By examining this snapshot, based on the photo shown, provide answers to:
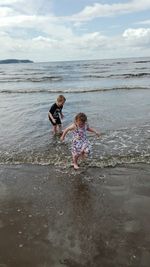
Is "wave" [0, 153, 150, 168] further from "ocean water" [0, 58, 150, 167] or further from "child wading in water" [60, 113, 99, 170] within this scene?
"child wading in water" [60, 113, 99, 170]

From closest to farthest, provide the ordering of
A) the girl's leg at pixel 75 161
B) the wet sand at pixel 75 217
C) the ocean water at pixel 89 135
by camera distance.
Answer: the wet sand at pixel 75 217, the girl's leg at pixel 75 161, the ocean water at pixel 89 135

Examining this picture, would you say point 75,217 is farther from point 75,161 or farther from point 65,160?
point 65,160

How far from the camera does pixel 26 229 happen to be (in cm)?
512

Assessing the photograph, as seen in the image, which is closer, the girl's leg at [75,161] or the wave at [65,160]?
the girl's leg at [75,161]

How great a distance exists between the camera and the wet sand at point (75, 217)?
443cm

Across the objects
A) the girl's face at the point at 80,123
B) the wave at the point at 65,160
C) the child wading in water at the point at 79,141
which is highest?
the girl's face at the point at 80,123

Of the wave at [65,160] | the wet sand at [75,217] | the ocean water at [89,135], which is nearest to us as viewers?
the wet sand at [75,217]

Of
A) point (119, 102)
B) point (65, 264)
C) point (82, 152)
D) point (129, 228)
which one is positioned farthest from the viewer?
point (119, 102)

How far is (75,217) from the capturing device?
5.48 metres

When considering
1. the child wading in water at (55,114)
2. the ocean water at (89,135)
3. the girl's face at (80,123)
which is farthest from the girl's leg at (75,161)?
the child wading in water at (55,114)

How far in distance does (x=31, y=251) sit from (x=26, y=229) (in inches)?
23.2

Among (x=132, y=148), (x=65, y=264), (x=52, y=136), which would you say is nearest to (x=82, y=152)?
(x=132, y=148)

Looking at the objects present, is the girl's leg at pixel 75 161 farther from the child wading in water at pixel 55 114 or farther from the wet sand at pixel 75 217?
the child wading in water at pixel 55 114

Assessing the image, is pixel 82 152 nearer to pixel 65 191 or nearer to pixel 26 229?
pixel 65 191
